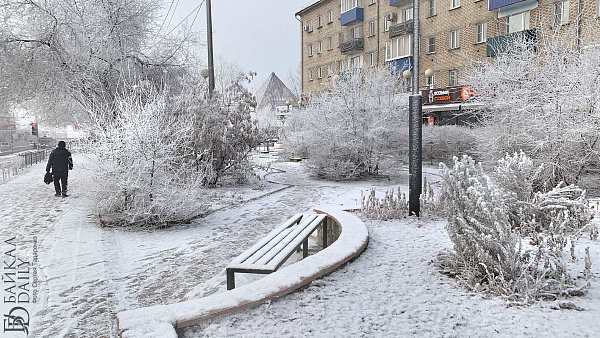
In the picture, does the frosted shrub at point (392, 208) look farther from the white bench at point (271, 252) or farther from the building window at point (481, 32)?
the building window at point (481, 32)

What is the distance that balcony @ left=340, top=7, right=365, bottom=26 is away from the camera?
32656 mm

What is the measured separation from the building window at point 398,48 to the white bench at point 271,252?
80.6 ft

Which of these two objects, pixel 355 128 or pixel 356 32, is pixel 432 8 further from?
pixel 355 128

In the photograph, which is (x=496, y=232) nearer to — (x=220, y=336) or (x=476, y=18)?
(x=220, y=336)

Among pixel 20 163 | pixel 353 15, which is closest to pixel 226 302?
pixel 20 163

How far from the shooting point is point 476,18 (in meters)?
23.8

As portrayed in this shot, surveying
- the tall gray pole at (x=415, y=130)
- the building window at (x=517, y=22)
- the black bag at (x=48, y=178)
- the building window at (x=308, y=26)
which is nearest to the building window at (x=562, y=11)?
the building window at (x=517, y=22)

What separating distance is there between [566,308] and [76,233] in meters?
7.13

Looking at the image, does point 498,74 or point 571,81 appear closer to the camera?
point 571,81

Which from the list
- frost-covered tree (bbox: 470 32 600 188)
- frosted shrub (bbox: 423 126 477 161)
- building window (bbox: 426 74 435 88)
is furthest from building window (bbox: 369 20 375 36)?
frost-covered tree (bbox: 470 32 600 188)

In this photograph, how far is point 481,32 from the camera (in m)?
23.9

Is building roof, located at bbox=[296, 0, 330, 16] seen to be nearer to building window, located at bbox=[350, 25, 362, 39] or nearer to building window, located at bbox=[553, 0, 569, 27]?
building window, located at bbox=[350, 25, 362, 39]

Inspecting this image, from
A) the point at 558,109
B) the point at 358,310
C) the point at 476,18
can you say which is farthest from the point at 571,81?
the point at 476,18

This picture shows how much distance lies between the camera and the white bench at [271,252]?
3.97m
